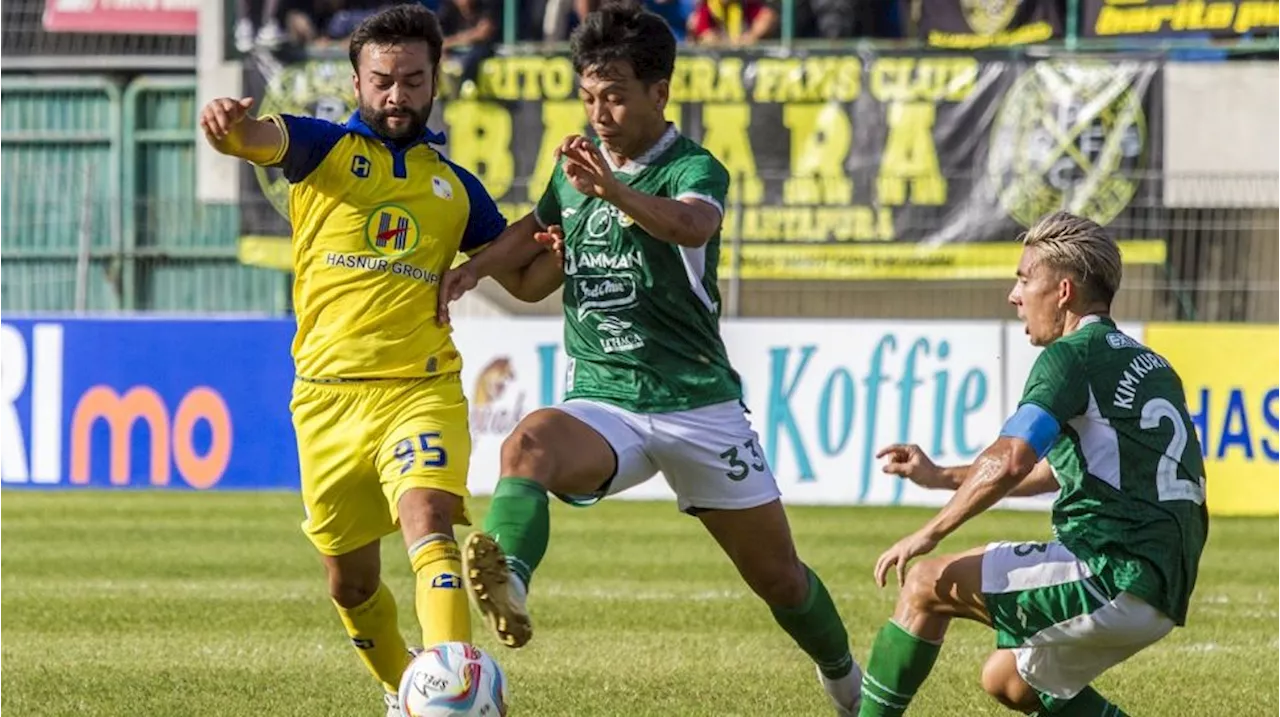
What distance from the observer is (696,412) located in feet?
22.2

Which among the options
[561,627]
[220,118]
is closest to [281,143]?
[220,118]

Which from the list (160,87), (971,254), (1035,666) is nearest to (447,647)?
(1035,666)

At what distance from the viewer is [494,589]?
575 cm

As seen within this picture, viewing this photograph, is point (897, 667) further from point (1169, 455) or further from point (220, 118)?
point (220, 118)

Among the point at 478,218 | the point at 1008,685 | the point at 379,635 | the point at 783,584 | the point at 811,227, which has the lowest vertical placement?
the point at 379,635

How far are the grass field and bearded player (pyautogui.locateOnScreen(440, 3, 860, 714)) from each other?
0.98 metres

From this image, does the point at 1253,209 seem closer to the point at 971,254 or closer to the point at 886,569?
the point at 971,254

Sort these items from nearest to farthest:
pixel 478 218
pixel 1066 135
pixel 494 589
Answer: pixel 494 589 → pixel 478 218 → pixel 1066 135

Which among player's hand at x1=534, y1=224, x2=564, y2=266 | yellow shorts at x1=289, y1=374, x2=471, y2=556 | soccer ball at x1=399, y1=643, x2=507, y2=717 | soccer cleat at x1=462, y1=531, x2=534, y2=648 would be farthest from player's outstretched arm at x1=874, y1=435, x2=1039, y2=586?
player's hand at x1=534, y1=224, x2=564, y2=266

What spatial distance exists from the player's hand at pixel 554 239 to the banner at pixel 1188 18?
15003mm

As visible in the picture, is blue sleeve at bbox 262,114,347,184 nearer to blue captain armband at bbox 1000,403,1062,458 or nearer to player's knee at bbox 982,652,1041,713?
blue captain armband at bbox 1000,403,1062,458

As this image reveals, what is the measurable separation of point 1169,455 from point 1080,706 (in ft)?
2.76

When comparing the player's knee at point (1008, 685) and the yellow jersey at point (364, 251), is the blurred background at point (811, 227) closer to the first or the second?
the yellow jersey at point (364, 251)

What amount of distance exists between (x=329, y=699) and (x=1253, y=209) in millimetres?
13913
